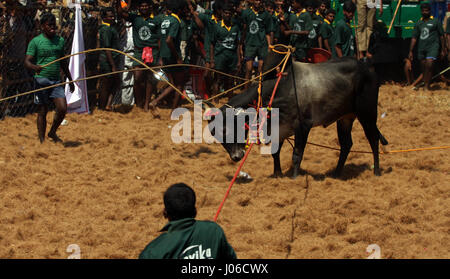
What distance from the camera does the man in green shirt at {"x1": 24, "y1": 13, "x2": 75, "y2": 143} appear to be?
29.7 ft

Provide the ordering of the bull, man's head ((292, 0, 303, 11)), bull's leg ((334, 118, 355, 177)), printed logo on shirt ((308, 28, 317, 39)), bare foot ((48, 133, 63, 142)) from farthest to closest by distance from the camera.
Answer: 1. printed logo on shirt ((308, 28, 317, 39))
2. man's head ((292, 0, 303, 11))
3. bare foot ((48, 133, 63, 142))
4. bull's leg ((334, 118, 355, 177))
5. the bull

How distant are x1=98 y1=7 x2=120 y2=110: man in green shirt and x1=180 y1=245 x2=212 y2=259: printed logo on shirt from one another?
841 cm

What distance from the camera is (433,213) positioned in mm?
6930

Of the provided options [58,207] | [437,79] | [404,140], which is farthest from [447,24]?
[58,207]

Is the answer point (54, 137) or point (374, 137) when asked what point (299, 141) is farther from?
point (54, 137)

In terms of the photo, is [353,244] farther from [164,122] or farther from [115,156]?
[164,122]

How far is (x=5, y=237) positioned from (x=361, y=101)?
189 inches

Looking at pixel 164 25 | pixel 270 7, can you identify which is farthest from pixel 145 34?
pixel 270 7

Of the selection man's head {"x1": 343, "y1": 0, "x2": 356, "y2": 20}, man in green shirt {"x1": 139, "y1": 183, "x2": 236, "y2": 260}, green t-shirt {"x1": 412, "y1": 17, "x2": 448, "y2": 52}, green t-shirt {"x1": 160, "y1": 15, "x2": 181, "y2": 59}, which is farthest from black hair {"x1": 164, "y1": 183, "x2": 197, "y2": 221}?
green t-shirt {"x1": 412, "y1": 17, "x2": 448, "y2": 52}

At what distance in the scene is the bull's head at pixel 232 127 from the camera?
25.8ft

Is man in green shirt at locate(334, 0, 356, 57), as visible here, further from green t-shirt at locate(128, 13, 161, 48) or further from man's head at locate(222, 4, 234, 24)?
green t-shirt at locate(128, 13, 161, 48)

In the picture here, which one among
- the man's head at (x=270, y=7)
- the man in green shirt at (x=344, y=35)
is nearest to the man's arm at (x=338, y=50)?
the man in green shirt at (x=344, y=35)

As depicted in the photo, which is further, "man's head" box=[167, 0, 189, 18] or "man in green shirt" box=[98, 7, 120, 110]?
"man's head" box=[167, 0, 189, 18]

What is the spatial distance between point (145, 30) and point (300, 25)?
10.8 ft
